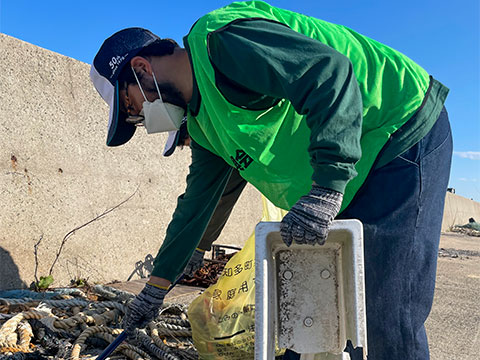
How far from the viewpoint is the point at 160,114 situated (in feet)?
6.12

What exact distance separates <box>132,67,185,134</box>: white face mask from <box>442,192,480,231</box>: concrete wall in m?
18.7

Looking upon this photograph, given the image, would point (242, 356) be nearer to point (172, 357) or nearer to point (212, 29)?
point (172, 357)

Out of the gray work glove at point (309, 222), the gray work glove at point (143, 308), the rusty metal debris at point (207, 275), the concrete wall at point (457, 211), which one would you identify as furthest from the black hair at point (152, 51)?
the concrete wall at point (457, 211)

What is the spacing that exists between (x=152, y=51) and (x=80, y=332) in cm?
164

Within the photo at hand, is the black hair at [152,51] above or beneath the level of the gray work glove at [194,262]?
above

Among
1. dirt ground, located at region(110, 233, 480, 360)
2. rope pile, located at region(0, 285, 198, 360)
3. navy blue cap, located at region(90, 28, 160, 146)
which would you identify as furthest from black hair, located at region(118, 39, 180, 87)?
dirt ground, located at region(110, 233, 480, 360)

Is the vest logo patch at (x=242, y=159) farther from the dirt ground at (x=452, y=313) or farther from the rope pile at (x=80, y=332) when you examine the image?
the dirt ground at (x=452, y=313)

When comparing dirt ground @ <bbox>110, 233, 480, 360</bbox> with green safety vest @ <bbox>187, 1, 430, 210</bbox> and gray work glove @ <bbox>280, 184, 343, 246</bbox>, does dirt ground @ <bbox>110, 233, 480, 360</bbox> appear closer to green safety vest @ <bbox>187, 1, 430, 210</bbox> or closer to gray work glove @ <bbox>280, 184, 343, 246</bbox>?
green safety vest @ <bbox>187, 1, 430, 210</bbox>

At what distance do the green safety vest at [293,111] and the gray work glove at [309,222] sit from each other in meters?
0.27

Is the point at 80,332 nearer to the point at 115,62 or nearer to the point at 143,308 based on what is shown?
the point at 143,308

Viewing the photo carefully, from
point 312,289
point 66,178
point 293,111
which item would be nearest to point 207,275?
point 66,178

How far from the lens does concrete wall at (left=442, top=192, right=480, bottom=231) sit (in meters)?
19.5

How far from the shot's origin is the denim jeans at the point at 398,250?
144 centimetres

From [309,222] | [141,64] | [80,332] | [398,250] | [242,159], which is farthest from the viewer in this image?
[80,332]
